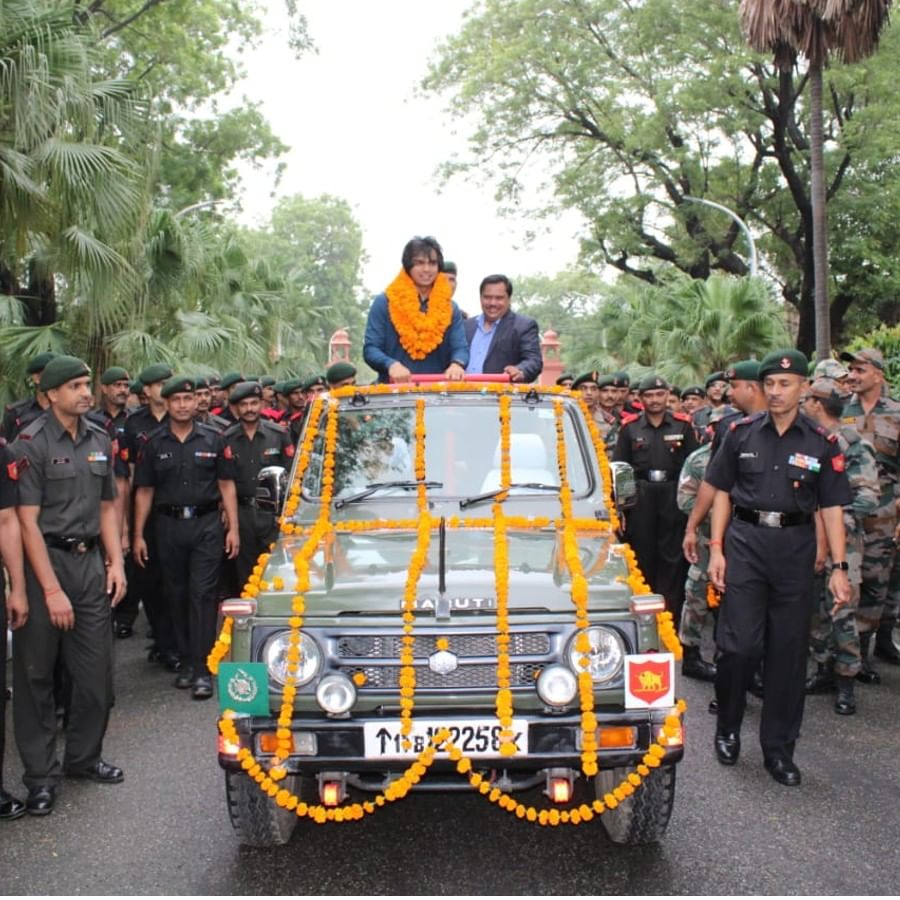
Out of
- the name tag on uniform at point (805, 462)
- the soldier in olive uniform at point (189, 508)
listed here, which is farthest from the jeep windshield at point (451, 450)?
the soldier in olive uniform at point (189, 508)

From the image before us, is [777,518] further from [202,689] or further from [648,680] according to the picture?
[202,689]

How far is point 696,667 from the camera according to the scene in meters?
7.03

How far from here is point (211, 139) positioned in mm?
27031

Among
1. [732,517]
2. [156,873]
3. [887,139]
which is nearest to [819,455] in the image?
[732,517]

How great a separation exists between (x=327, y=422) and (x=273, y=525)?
108 inches

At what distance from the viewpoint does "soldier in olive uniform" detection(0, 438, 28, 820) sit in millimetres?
4660

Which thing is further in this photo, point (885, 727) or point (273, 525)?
point (273, 525)

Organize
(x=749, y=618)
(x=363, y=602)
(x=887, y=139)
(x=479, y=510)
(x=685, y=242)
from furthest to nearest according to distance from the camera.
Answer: (x=685, y=242) → (x=887, y=139) → (x=749, y=618) → (x=479, y=510) → (x=363, y=602)

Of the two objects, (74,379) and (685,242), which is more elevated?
(685,242)

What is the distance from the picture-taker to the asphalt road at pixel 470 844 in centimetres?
396

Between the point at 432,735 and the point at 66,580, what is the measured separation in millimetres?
2293

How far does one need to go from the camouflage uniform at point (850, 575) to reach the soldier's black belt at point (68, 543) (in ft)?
13.4

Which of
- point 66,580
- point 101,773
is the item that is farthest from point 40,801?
point 66,580

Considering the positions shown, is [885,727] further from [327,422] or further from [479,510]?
[327,422]
